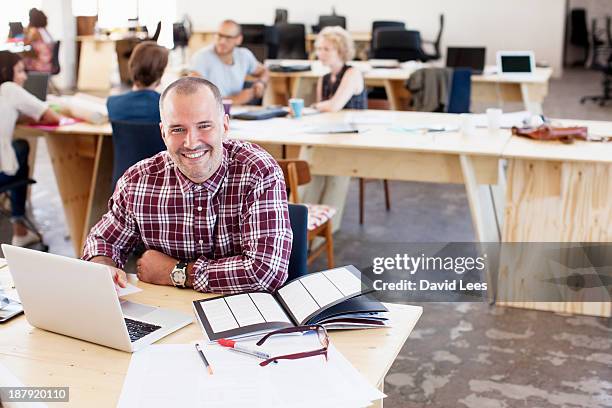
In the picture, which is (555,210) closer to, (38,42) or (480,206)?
(480,206)

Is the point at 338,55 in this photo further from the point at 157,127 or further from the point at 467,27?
the point at 467,27

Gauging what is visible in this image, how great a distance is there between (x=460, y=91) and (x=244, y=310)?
14.9 ft

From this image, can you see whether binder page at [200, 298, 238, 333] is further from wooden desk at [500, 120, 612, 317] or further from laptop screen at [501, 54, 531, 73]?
laptop screen at [501, 54, 531, 73]

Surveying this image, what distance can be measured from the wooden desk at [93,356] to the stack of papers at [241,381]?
0.12 feet

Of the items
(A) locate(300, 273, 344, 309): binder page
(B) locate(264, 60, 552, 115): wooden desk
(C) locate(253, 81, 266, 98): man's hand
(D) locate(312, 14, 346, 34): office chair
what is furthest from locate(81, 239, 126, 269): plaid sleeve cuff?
(D) locate(312, 14, 346, 34): office chair

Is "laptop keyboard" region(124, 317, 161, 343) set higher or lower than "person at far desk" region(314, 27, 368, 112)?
lower

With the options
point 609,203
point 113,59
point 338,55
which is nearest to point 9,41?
point 113,59

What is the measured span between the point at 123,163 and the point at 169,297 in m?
1.92

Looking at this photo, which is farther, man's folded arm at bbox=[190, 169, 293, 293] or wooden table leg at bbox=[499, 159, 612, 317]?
wooden table leg at bbox=[499, 159, 612, 317]

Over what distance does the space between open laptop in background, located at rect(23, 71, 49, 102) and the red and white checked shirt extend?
116 inches

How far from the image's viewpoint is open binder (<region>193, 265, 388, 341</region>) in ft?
5.80

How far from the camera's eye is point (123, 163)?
3.82m

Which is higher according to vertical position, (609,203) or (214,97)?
(214,97)

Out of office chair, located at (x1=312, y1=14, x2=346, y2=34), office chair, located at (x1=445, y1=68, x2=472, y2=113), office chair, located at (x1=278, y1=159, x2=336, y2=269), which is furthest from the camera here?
office chair, located at (x1=312, y1=14, x2=346, y2=34)
